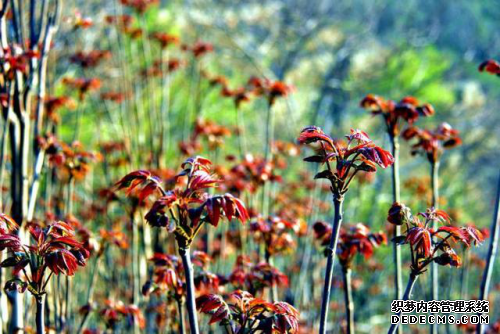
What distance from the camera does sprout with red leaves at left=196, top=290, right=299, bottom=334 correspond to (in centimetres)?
169

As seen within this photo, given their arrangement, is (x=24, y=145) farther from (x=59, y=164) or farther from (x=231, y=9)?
(x=231, y=9)

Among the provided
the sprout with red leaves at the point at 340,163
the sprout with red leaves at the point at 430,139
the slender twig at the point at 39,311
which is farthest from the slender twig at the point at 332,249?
the sprout with red leaves at the point at 430,139

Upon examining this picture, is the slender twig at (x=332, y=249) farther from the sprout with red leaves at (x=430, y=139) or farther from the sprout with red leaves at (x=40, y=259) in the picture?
the sprout with red leaves at (x=430, y=139)

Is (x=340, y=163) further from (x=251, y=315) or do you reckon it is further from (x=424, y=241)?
(x=251, y=315)

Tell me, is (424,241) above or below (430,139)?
below

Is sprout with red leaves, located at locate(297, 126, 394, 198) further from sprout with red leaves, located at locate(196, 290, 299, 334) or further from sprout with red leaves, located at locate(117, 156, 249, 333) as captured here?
sprout with red leaves, located at locate(196, 290, 299, 334)

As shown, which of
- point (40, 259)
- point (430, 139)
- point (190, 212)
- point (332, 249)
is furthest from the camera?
point (430, 139)

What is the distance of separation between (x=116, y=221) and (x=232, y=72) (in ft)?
25.6

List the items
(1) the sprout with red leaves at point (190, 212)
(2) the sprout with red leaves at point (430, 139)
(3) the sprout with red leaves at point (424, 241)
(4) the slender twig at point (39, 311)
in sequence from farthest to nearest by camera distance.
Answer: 1. (2) the sprout with red leaves at point (430, 139)
2. (3) the sprout with red leaves at point (424, 241)
3. (4) the slender twig at point (39, 311)
4. (1) the sprout with red leaves at point (190, 212)

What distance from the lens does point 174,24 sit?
9.88 metres

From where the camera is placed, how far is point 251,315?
1.77 meters

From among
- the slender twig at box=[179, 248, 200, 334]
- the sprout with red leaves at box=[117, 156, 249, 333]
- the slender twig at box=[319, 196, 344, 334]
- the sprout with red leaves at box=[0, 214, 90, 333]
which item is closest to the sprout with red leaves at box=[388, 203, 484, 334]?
the slender twig at box=[319, 196, 344, 334]

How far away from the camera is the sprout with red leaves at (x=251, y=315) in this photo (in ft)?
5.55

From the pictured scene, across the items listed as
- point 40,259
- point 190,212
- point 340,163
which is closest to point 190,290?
point 190,212
